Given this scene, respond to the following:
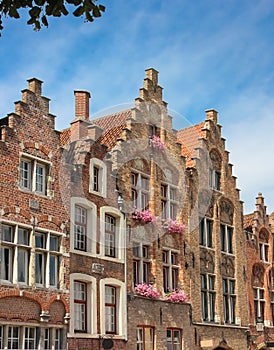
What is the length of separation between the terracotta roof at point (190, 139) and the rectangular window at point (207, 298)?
4611 millimetres

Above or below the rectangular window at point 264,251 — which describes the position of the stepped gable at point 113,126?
above

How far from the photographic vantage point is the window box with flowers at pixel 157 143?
81.2 ft

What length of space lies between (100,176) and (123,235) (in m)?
2.08

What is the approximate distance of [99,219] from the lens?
69.3 feet

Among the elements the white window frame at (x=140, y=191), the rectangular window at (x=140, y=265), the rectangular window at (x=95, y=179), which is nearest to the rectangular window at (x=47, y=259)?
the rectangular window at (x=95, y=179)

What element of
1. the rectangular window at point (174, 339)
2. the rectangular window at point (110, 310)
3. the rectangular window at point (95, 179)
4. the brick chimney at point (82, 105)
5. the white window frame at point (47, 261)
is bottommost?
the rectangular window at point (174, 339)

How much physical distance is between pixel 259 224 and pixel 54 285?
14.8 metres

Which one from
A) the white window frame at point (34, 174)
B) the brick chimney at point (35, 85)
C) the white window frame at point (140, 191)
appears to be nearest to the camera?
the white window frame at point (34, 174)

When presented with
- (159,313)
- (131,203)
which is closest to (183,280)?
(159,313)

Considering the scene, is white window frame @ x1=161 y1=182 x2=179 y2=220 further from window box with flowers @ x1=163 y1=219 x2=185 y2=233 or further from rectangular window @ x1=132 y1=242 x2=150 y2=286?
rectangular window @ x1=132 y1=242 x2=150 y2=286

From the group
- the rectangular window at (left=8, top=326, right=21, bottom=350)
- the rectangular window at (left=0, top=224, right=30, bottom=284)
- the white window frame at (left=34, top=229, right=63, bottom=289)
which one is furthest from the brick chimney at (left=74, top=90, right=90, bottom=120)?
the rectangular window at (left=8, top=326, right=21, bottom=350)

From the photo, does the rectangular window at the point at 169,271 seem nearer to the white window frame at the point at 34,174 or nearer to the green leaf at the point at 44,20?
the white window frame at the point at 34,174

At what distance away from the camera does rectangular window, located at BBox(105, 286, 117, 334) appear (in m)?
21.0

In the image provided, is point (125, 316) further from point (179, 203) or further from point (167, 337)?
point (179, 203)
